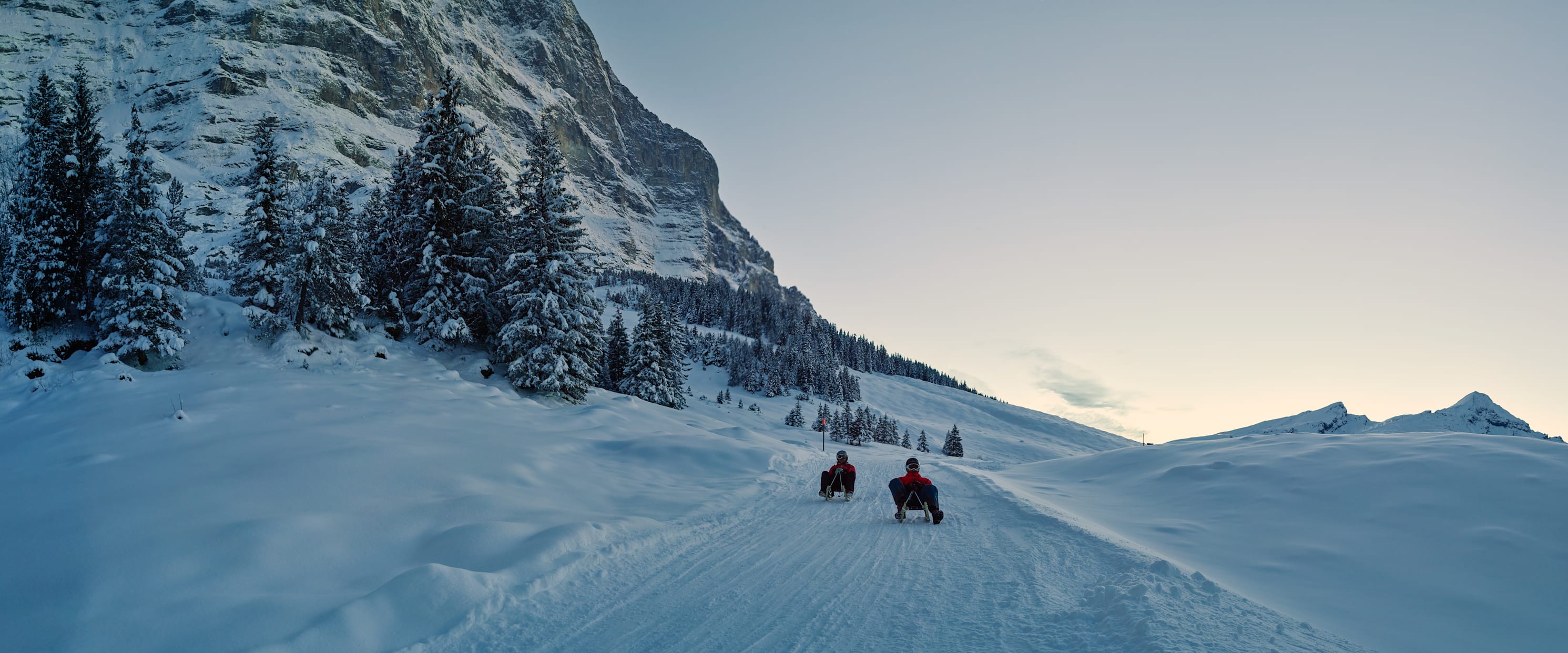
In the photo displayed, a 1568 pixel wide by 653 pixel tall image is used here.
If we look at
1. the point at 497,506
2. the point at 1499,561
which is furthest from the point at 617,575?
the point at 1499,561

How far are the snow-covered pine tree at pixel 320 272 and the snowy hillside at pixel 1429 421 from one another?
75.0 meters

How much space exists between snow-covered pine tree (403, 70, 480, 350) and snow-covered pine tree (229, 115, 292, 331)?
3.78 meters

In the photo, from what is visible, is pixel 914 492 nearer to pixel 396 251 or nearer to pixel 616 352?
pixel 396 251

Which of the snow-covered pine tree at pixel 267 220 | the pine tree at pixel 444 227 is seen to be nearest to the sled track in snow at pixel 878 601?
the pine tree at pixel 444 227

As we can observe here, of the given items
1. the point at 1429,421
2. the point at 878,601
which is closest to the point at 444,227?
the point at 878,601

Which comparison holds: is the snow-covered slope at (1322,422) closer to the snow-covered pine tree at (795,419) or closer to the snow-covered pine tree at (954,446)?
the snow-covered pine tree at (954,446)

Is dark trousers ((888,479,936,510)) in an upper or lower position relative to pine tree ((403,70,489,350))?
lower

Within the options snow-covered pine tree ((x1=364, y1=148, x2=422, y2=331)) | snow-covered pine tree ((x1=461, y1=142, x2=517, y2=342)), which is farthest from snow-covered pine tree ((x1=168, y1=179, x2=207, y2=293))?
snow-covered pine tree ((x1=461, y1=142, x2=517, y2=342))

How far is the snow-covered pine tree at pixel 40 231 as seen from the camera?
1766cm

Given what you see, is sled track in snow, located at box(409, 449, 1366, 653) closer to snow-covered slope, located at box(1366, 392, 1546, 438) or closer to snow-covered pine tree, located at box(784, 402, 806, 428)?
snow-covered pine tree, located at box(784, 402, 806, 428)

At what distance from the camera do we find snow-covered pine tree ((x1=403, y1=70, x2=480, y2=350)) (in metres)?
21.5

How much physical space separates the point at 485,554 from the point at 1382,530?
10094 mm

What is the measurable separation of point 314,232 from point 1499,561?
2682 centimetres

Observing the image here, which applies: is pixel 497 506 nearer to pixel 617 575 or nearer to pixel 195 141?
pixel 617 575
